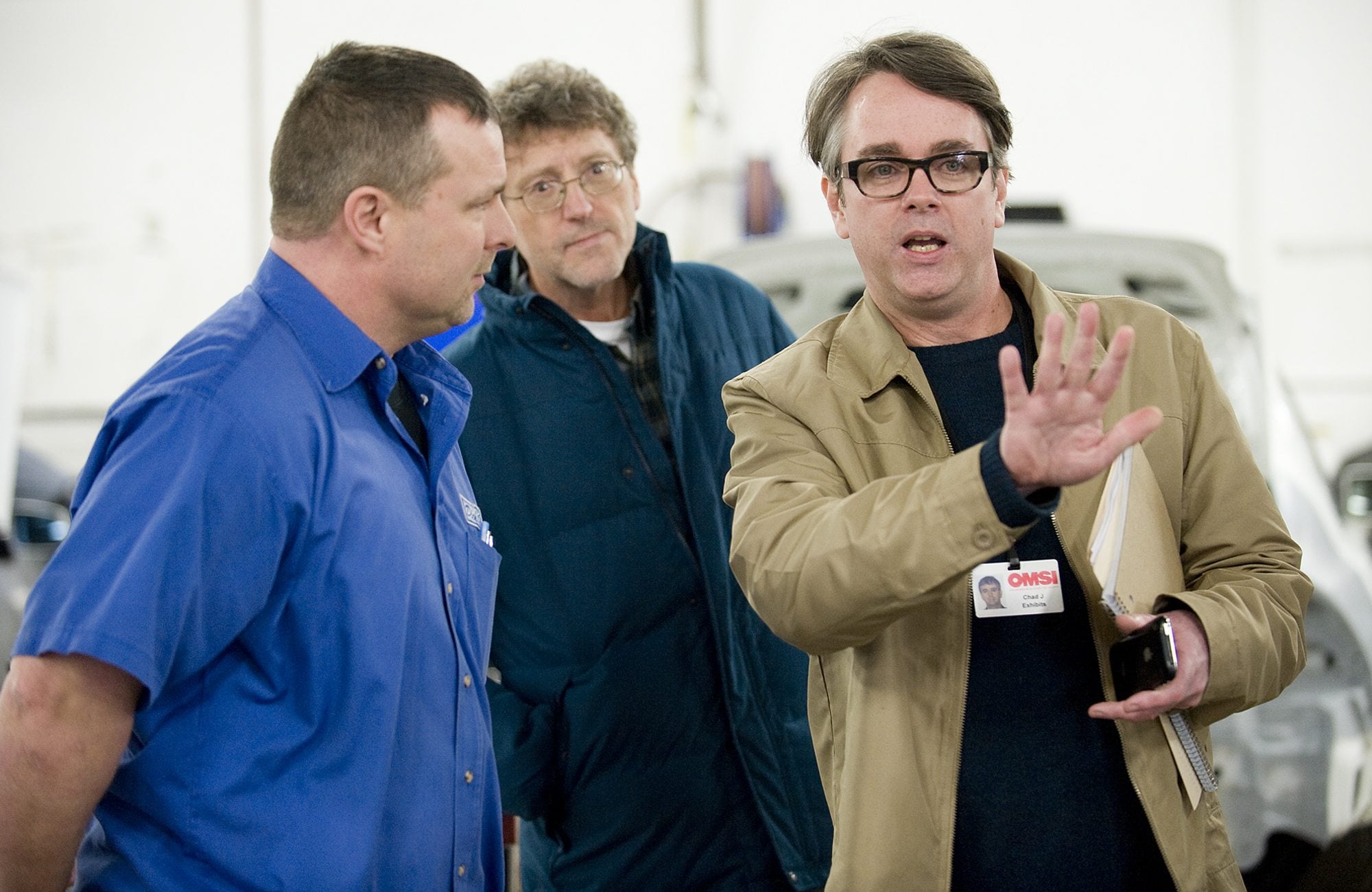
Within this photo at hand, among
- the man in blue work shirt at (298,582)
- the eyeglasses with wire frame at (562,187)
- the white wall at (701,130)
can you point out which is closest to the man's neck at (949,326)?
the man in blue work shirt at (298,582)

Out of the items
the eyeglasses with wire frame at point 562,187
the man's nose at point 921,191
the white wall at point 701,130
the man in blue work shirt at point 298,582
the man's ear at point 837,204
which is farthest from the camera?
the white wall at point 701,130

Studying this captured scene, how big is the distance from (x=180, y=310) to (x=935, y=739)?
780cm

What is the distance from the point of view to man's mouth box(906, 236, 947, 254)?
1.55 meters

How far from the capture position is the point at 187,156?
7.95m

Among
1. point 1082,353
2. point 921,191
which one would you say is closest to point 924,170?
point 921,191

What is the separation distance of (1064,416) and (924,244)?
447mm

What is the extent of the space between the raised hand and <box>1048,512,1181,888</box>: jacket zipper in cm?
14

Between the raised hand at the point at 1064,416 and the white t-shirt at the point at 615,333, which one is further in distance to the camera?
the white t-shirt at the point at 615,333

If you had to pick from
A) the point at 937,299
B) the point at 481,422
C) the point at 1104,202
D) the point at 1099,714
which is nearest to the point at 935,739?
the point at 1099,714

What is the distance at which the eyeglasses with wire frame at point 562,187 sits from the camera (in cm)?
219

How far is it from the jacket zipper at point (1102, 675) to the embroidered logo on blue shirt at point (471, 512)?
0.79 meters

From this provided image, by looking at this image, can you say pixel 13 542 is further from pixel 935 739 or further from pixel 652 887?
pixel 935 739

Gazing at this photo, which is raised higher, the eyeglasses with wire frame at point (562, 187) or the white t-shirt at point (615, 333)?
the eyeglasses with wire frame at point (562, 187)

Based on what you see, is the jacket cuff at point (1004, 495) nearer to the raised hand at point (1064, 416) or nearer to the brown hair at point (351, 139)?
the raised hand at point (1064, 416)
